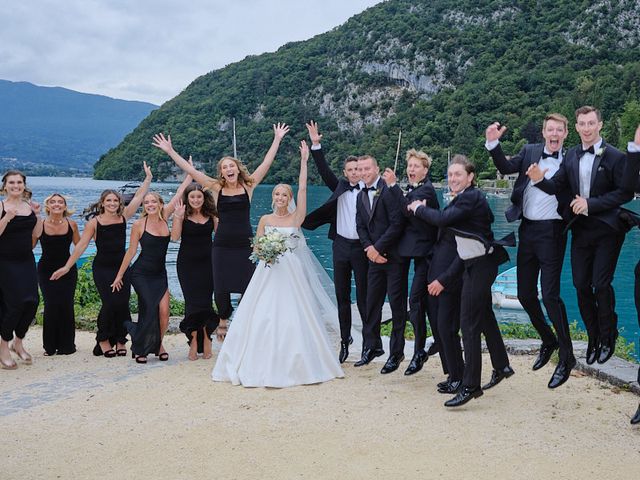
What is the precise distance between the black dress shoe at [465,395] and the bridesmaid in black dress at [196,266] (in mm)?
3422

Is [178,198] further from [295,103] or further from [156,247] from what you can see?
[295,103]

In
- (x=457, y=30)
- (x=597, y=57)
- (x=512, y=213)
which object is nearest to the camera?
(x=512, y=213)

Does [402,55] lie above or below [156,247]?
above

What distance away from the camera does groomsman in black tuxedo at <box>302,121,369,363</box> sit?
779cm

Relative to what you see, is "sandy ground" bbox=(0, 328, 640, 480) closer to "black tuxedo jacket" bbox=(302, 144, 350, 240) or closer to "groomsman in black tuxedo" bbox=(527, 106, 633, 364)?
"groomsman in black tuxedo" bbox=(527, 106, 633, 364)

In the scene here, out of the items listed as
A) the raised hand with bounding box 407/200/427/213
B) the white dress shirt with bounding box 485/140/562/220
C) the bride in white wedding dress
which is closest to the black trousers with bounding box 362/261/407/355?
the bride in white wedding dress

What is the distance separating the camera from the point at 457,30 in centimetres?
15000

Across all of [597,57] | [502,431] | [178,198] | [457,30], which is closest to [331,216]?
[178,198]

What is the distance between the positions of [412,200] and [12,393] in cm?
451

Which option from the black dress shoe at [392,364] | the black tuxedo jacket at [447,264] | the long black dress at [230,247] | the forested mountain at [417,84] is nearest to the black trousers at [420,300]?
the black dress shoe at [392,364]

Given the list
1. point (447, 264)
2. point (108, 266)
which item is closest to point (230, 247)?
point (108, 266)

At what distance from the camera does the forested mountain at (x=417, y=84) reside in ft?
374

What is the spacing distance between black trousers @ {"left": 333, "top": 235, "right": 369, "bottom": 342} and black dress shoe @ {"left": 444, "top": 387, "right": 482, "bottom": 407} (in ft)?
6.00

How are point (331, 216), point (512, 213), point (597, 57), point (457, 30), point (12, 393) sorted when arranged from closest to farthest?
point (512, 213)
point (12, 393)
point (331, 216)
point (597, 57)
point (457, 30)
